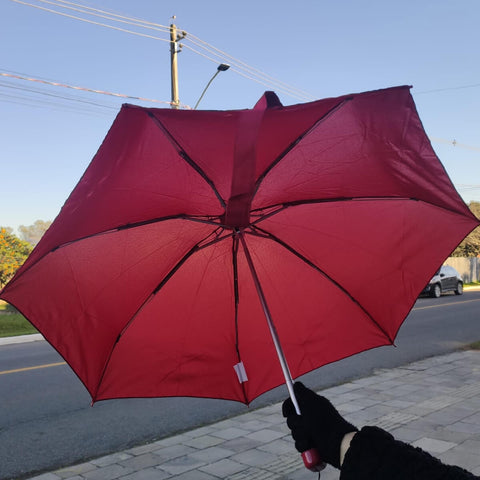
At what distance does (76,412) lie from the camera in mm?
6383

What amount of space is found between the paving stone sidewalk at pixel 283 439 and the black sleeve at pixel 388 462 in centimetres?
300

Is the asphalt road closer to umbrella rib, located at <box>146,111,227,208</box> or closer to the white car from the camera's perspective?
umbrella rib, located at <box>146,111,227,208</box>

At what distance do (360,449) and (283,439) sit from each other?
390 centimetres

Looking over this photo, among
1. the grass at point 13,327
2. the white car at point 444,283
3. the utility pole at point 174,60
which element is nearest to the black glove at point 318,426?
the grass at point 13,327

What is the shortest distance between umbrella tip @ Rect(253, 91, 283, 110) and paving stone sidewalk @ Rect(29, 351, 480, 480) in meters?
3.08

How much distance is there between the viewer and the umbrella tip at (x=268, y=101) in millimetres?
1886

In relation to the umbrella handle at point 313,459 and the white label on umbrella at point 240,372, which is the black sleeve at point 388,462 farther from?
the white label on umbrella at point 240,372

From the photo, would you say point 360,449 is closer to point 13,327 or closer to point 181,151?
point 181,151

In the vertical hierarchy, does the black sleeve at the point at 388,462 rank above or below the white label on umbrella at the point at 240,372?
below

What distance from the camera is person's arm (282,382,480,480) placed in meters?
1.15

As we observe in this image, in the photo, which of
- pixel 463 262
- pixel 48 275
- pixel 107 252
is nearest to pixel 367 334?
pixel 107 252

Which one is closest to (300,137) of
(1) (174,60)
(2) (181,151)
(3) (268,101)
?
(3) (268,101)

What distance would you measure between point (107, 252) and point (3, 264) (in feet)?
74.9

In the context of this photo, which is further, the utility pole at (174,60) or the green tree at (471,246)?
the green tree at (471,246)
